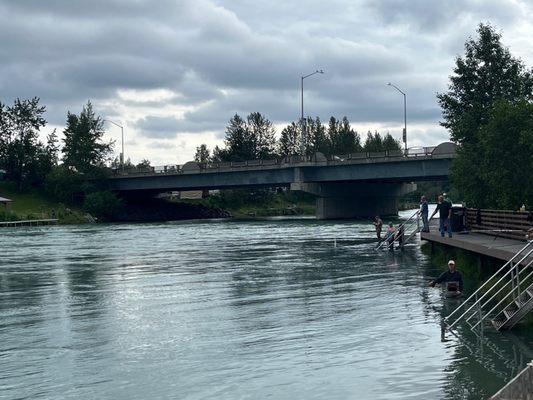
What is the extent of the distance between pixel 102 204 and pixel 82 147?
1461cm

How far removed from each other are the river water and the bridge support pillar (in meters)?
64.4

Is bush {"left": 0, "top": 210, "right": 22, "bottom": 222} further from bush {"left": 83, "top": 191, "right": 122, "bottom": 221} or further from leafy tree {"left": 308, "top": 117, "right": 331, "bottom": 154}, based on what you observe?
leafy tree {"left": 308, "top": 117, "right": 331, "bottom": 154}

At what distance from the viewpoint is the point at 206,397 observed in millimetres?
14156

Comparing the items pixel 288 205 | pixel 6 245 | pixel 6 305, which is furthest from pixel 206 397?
pixel 288 205

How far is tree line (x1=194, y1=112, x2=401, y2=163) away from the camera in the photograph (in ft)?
566

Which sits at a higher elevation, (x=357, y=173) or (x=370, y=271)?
(x=357, y=173)

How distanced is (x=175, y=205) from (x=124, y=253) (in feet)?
257

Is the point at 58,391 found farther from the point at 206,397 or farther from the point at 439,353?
the point at 439,353

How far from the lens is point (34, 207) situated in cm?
11025

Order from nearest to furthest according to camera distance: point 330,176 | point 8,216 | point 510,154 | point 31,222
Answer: point 510,154 → point 330,176 → point 31,222 → point 8,216

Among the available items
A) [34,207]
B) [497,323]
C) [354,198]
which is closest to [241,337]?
[497,323]

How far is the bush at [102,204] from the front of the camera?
106438 mm

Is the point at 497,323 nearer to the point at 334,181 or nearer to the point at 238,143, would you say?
the point at 334,181

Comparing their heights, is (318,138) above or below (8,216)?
above
